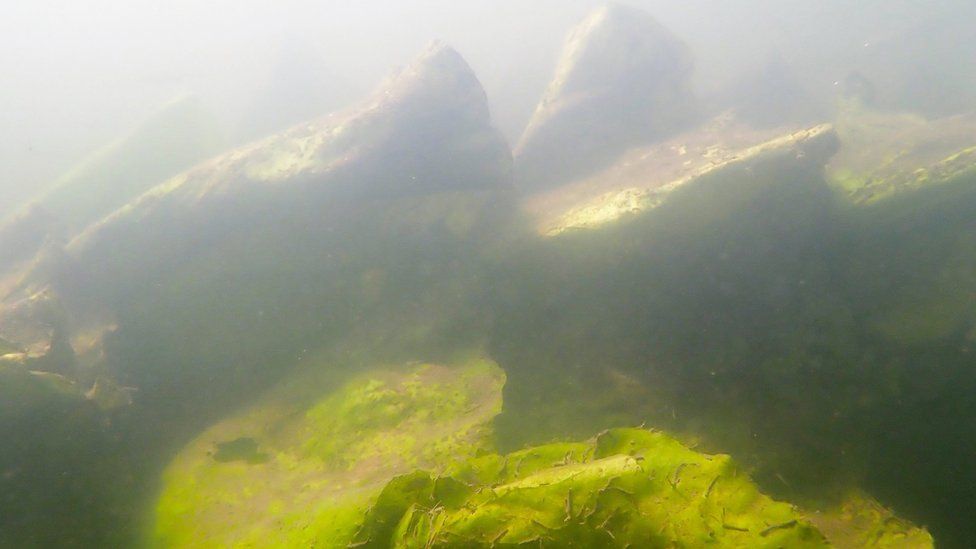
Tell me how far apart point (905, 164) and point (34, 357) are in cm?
1546

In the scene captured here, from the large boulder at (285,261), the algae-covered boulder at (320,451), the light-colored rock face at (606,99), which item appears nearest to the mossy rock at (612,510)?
the algae-covered boulder at (320,451)

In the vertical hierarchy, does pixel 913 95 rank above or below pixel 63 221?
below

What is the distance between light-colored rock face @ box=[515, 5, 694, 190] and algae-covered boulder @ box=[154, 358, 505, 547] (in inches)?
352

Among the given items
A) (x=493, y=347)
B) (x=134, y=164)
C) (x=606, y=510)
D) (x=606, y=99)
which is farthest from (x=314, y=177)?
(x=134, y=164)

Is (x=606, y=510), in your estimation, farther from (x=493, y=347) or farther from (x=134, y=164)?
(x=134, y=164)

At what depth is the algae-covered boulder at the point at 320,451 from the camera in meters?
5.12

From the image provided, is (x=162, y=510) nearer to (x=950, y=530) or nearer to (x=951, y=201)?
(x=950, y=530)

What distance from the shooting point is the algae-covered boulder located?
512cm

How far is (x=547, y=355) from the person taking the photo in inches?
301

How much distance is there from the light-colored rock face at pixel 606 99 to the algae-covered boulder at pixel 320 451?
8.93m

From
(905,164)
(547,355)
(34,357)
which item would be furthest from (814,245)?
(34,357)

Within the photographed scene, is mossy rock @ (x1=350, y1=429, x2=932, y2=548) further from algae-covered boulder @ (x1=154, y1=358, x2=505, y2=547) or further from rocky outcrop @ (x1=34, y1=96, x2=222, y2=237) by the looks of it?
rocky outcrop @ (x1=34, y1=96, x2=222, y2=237)

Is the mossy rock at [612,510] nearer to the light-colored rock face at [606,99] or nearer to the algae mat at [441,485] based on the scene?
the algae mat at [441,485]

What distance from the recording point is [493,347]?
8.15 metres
